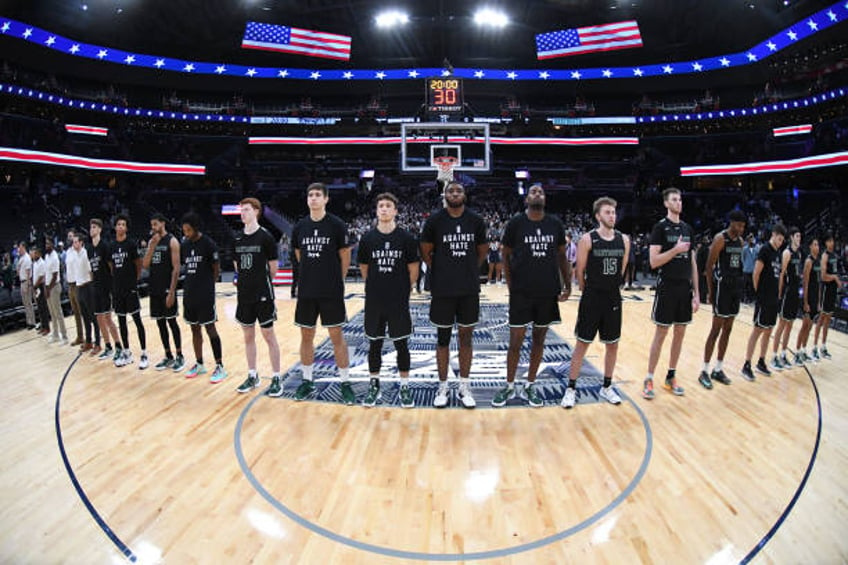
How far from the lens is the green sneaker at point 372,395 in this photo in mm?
4418

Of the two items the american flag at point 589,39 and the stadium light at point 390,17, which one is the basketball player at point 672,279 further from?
the american flag at point 589,39

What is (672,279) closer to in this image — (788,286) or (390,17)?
(788,286)

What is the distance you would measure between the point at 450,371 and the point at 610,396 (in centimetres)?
185

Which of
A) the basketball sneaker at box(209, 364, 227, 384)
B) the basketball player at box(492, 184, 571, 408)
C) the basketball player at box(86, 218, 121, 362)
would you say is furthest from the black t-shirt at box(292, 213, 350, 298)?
the basketball player at box(86, 218, 121, 362)

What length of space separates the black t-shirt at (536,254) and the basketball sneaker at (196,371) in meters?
4.02

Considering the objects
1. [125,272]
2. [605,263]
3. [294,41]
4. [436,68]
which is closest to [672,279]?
[605,263]

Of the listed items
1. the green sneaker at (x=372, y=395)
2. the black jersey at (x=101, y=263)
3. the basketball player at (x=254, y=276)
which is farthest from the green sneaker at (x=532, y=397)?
the black jersey at (x=101, y=263)

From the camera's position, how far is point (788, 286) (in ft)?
18.2

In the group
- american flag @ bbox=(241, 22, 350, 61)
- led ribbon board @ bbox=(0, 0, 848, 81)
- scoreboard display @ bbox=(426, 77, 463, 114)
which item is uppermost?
american flag @ bbox=(241, 22, 350, 61)

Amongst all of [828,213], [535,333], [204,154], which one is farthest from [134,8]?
[828,213]

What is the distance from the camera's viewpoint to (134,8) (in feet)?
67.9

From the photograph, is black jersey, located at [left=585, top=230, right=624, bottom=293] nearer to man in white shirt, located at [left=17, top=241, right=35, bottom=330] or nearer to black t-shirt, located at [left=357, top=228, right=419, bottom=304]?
black t-shirt, located at [left=357, top=228, right=419, bottom=304]

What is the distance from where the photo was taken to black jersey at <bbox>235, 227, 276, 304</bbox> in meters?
4.57

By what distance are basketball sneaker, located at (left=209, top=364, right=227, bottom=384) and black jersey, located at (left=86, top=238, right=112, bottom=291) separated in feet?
7.05
